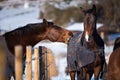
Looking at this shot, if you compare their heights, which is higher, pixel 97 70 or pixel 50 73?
pixel 97 70

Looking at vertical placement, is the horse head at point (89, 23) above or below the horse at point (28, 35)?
above

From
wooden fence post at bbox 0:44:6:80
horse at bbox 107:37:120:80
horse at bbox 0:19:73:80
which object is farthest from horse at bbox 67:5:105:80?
wooden fence post at bbox 0:44:6:80

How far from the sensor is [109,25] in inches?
1839

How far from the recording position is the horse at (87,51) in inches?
341

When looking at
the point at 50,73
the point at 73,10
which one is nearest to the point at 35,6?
the point at 73,10

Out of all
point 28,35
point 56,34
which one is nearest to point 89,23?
point 56,34

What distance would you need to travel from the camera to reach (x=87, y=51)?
9031mm

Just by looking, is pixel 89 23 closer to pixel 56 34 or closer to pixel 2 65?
pixel 56 34

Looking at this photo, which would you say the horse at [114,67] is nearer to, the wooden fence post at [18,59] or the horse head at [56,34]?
the horse head at [56,34]

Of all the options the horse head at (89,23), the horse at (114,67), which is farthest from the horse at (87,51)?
the horse at (114,67)

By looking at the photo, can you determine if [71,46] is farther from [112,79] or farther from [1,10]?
[1,10]

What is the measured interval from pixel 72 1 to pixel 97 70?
52092 millimetres

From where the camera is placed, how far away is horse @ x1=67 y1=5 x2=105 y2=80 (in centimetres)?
866

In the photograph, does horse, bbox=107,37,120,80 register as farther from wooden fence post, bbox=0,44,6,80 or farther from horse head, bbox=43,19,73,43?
wooden fence post, bbox=0,44,6,80
